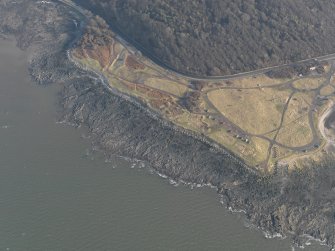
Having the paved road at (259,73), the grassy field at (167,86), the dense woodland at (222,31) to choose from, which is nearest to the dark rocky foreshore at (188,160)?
the paved road at (259,73)

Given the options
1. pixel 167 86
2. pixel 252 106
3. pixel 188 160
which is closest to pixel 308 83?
pixel 252 106

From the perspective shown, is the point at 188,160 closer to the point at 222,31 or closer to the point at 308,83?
the point at 308,83

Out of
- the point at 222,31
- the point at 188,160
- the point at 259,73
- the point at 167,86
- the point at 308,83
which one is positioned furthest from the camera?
the point at 222,31

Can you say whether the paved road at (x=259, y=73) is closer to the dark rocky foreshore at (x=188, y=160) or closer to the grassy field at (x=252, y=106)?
the grassy field at (x=252, y=106)

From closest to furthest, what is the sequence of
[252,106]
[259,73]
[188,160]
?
[188,160]
[252,106]
[259,73]

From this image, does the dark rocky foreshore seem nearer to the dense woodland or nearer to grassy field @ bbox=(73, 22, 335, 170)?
grassy field @ bbox=(73, 22, 335, 170)

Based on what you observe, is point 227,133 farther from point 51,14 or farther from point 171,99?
point 51,14
